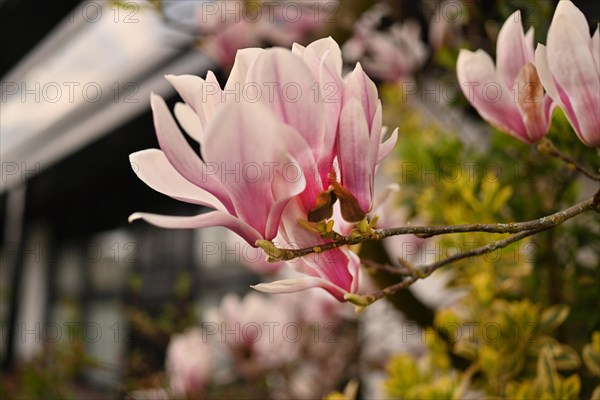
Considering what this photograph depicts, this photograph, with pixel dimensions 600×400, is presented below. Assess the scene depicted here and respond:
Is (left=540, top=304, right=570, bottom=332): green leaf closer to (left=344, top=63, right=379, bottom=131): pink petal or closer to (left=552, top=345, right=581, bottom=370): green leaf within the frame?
(left=552, top=345, right=581, bottom=370): green leaf

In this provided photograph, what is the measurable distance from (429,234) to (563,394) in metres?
0.28

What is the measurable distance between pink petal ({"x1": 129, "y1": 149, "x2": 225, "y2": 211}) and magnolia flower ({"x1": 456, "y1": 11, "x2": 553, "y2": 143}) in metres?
0.19

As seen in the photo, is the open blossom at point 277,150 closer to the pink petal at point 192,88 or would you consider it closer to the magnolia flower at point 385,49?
the pink petal at point 192,88

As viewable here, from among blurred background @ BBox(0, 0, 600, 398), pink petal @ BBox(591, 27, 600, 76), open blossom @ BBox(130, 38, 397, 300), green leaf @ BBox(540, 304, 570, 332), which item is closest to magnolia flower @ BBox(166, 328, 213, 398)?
blurred background @ BBox(0, 0, 600, 398)

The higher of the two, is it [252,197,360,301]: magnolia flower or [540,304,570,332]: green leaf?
[252,197,360,301]: magnolia flower

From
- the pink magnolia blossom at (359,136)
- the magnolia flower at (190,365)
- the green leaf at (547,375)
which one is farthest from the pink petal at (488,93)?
the magnolia flower at (190,365)

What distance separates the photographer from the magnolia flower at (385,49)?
1.13 m

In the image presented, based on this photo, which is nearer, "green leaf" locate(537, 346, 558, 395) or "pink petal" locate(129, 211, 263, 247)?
"pink petal" locate(129, 211, 263, 247)

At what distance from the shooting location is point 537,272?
69 cm

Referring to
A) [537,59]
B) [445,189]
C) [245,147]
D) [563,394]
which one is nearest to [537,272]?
[445,189]

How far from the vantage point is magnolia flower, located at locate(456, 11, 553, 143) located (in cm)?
34

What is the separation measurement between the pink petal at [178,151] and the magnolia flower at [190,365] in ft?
2.37

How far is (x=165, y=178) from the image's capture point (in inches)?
11.3

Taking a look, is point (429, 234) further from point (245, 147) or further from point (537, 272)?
point (537, 272)
